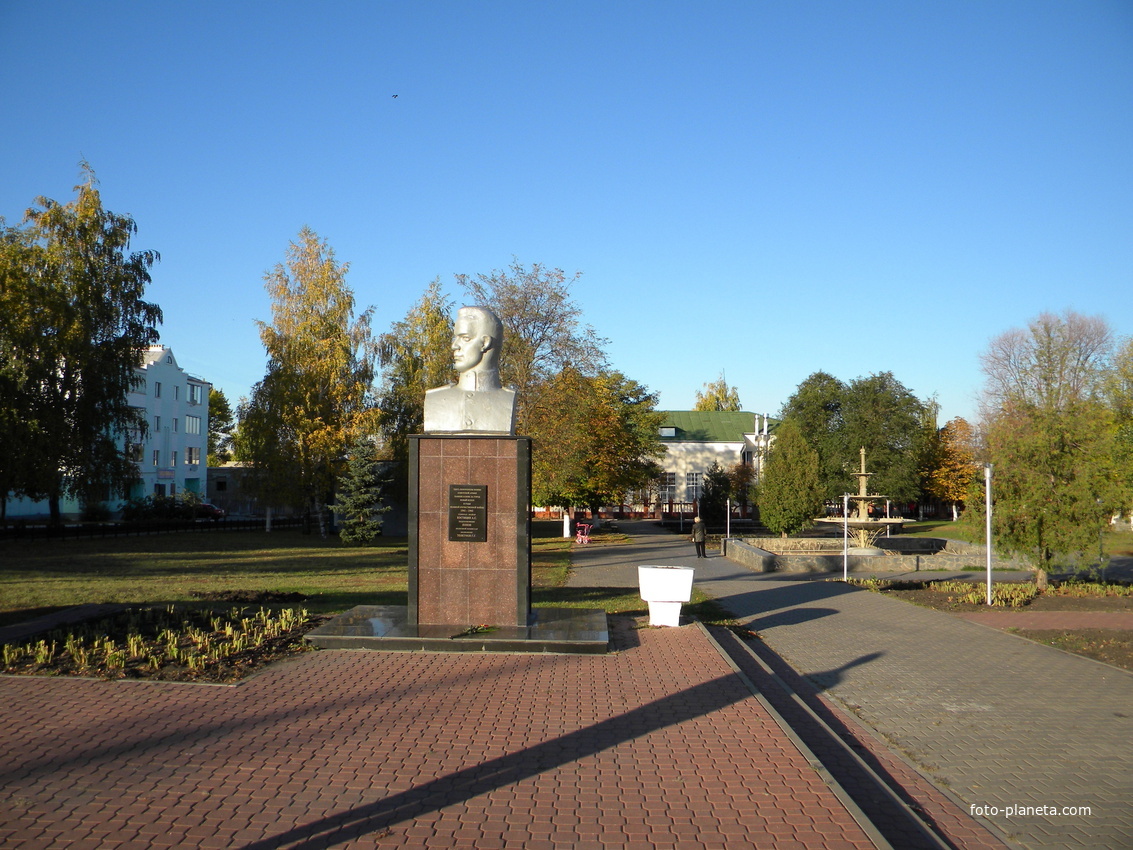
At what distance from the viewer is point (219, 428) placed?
8794cm

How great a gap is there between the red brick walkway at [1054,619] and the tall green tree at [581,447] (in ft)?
66.0

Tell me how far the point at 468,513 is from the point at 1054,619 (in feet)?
31.5

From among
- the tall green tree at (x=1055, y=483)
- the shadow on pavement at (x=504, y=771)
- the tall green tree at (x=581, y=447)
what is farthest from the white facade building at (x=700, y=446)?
the shadow on pavement at (x=504, y=771)

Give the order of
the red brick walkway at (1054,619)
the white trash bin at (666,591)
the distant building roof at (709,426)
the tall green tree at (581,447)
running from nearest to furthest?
the white trash bin at (666,591) → the red brick walkway at (1054,619) → the tall green tree at (581,447) → the distant building roof at (709,426)

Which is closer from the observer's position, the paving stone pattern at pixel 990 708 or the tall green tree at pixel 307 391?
the paving stone pattern at pixel 990 708

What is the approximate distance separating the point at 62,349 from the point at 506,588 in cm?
2348

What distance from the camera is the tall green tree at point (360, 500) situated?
30.9 metres

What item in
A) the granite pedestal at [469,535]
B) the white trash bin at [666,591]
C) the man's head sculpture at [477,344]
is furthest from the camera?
the white trash bin at [666,591]

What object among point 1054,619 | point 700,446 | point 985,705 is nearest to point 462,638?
point 985,705

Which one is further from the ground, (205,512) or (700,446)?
(700,446)

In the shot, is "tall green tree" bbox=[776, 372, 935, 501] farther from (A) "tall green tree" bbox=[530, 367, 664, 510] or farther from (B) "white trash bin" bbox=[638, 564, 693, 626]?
(B) "white trash bin" bbox=[638, 564, 693, 626]

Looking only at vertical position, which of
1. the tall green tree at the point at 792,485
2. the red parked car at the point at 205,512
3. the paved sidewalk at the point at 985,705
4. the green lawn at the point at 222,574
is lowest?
the red parked car at the point at 205,512

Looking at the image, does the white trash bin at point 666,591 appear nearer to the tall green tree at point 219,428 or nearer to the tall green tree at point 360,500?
the tall green tree at point 360,500

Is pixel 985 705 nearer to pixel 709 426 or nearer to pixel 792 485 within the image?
pixel 792 485
